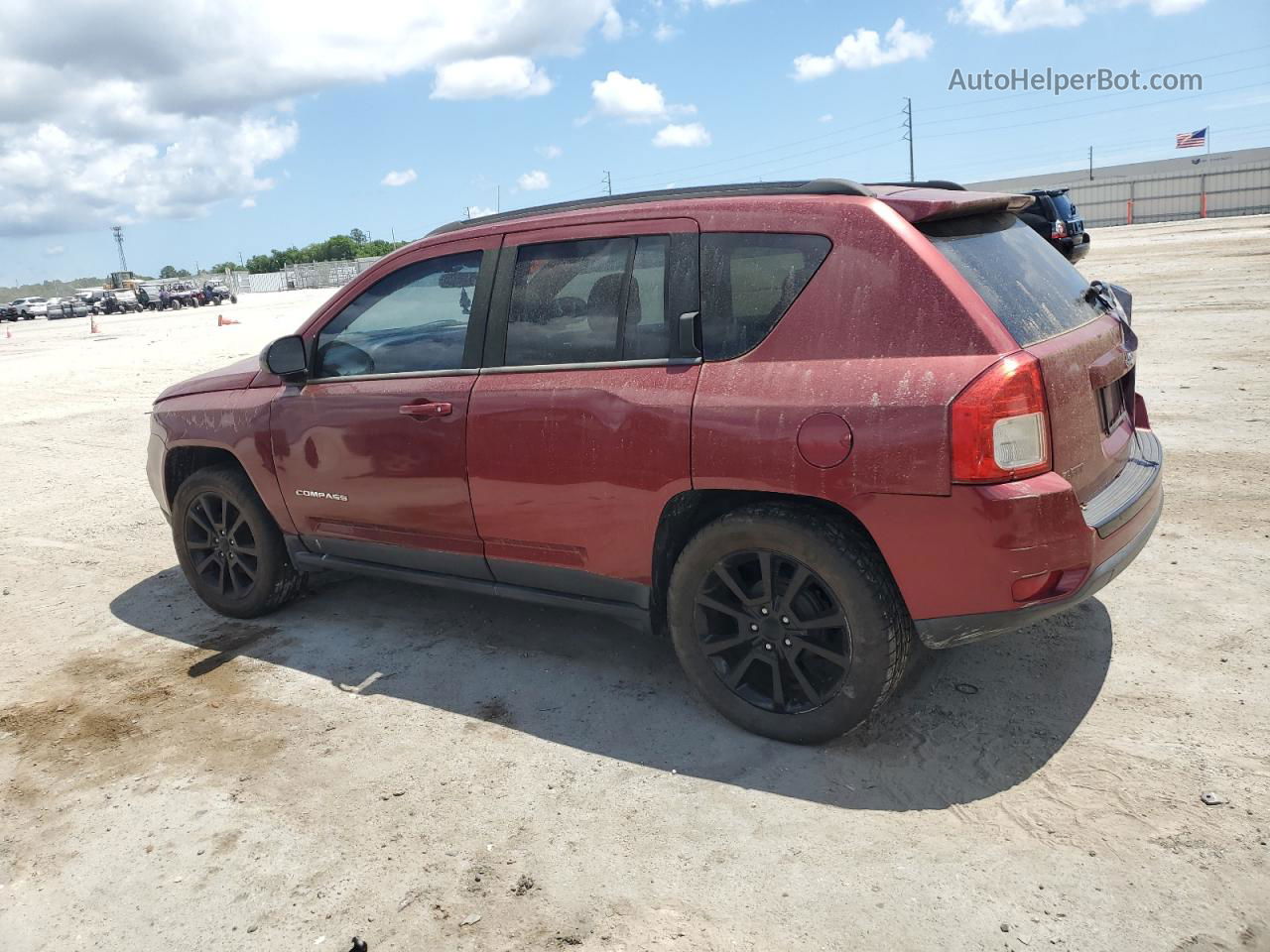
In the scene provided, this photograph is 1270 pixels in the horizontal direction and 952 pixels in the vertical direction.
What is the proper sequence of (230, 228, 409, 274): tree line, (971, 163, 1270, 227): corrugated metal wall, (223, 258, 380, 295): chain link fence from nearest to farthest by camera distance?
(971, 163, 1270, 227): corrugated metal wall, (223, 258, 380, 295): chain link fence, (230, 228, 409, 274): tree line

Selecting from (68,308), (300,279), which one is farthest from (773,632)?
(300,279)

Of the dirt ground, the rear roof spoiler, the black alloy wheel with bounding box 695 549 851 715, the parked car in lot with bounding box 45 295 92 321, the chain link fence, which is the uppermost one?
the chain link fence

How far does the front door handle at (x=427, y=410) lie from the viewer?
3.98 m

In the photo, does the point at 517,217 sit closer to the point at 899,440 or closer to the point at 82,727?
the point at 899,440

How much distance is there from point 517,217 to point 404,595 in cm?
225

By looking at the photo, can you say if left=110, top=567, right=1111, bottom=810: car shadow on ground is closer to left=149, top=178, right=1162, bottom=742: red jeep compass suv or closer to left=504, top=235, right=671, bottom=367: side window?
left=149, top=178, right=1162, bottom=742: red jeep compass suv

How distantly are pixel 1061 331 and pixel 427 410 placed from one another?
2.48 m

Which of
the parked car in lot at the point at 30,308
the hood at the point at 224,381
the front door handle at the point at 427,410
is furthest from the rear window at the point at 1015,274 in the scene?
the parked car in lot at the point at 30,308

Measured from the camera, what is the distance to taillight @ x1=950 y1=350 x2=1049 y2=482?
2.82 meters

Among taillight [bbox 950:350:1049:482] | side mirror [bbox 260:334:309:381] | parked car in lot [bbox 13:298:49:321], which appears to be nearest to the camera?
taillight [bbox 950:350:1049:482]

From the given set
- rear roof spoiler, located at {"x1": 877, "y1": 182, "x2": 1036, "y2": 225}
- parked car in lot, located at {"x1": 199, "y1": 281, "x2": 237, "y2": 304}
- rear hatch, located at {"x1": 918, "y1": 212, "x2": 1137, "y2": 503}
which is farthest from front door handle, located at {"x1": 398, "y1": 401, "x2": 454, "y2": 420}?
parked car in lot, located at {"x1": 199, "y1": 281, "x2": 237, "y2": 304}

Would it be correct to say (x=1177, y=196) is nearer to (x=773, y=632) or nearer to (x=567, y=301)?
(x=567, y=301)

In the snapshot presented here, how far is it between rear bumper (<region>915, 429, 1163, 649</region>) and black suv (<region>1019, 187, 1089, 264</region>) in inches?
490

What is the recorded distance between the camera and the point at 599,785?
326cm
